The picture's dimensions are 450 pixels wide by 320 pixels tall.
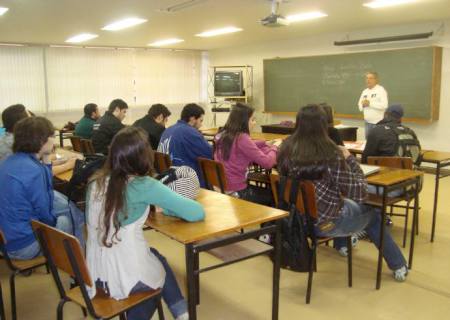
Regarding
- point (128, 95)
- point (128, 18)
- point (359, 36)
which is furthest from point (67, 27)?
point (359, 36)

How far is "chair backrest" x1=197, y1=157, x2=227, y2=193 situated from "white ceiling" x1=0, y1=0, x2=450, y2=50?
8.27ft

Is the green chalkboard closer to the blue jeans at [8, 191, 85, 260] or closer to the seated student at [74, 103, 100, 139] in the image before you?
the seated student at [74, 103, 100, 139]

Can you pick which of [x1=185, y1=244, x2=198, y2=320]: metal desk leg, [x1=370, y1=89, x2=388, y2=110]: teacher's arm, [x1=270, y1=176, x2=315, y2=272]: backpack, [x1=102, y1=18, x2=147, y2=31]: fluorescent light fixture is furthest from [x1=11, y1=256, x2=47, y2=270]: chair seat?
[x1=370, y1=89, x2=388, y2=110]: teacher's arm

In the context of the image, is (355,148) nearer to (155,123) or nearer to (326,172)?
(326,172)

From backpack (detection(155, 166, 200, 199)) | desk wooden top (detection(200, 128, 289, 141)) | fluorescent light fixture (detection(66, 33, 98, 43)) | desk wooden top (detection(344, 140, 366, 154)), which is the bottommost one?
desk wooden top (detection(344, 140, 366, 154))

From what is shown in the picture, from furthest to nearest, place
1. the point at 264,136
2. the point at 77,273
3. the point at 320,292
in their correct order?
the point at 264,136 < the point at 320,292 < the point at 77,273

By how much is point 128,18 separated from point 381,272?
194 inches

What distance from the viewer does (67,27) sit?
7.02 meters

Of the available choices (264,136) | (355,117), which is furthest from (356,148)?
(355,117)

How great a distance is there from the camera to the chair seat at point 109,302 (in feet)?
5.73

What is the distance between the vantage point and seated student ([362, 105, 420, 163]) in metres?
3.75

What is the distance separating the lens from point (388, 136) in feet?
12.3

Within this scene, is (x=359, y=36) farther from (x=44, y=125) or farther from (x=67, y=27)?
(x=44, y=125)

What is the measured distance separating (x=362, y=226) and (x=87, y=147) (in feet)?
11.9
